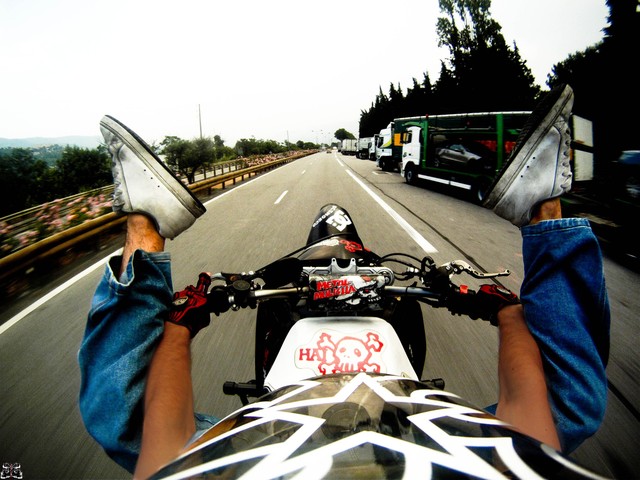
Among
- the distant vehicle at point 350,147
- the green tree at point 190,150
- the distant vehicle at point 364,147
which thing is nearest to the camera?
the green tree at point 190,150

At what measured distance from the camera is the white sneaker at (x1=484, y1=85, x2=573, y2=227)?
78.5 inches

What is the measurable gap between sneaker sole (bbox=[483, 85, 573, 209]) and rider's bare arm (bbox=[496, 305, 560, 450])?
0.70 meters

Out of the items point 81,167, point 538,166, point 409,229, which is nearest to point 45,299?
point 538,166

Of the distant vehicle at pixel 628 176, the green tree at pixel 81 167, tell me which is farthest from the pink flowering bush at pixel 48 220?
the green tree at pixel 81 167

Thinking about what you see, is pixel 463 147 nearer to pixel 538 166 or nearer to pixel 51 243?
pixel 538 166

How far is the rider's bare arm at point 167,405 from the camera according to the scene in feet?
4.45

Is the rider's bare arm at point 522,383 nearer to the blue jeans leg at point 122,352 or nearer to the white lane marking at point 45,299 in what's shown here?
the blue jeans leg at point 122,352

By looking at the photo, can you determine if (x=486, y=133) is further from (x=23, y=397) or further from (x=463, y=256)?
(x=23, y=397)

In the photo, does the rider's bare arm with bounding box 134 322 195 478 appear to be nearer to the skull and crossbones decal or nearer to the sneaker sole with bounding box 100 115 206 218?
the skull and crossbones decal

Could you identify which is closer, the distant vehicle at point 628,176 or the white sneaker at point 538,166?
the white sneaker at point 538,166

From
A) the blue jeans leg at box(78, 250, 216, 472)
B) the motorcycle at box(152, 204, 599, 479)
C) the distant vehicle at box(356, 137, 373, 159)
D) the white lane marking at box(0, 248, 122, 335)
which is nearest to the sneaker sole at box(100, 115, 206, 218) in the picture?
the blue jeans leg at box(78, 250, 216, 472)

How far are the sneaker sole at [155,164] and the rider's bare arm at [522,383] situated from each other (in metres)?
1.72

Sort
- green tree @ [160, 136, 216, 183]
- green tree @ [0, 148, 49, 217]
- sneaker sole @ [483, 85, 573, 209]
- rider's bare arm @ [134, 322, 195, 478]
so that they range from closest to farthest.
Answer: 1. rider's bare arm @ [134, 322, 195, 478]
2. sneaker sole @ [483, 85, 573, 209]
3. green tree @ [0, 148, 49, 217]
4. green tree @ [160, 136, 216, 183]

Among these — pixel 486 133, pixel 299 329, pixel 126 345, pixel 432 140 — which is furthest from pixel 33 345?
pixel 432 140
